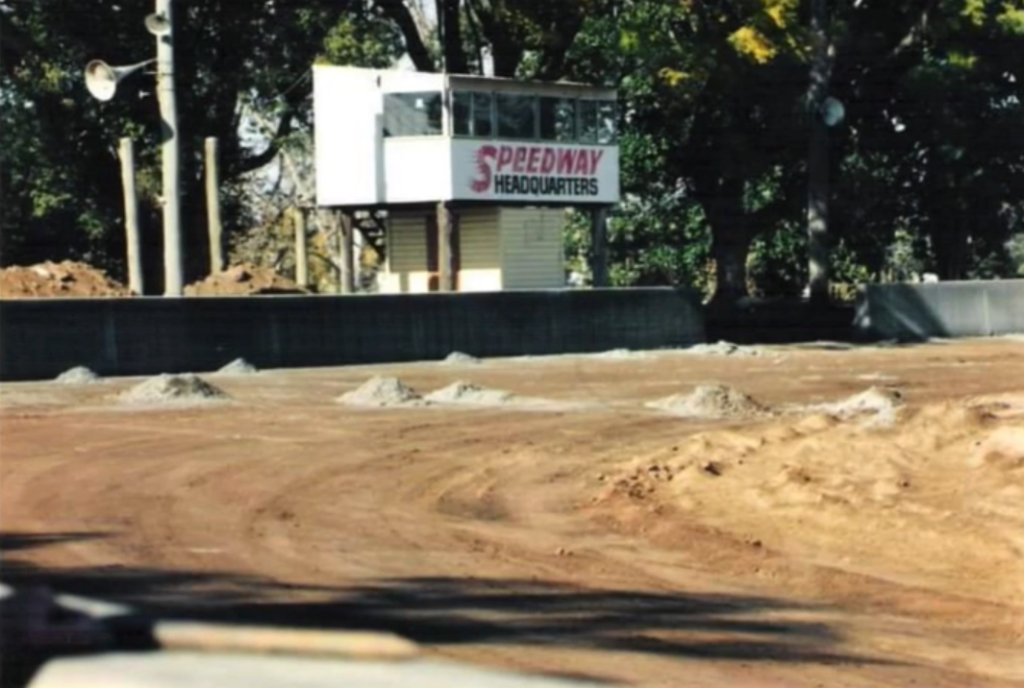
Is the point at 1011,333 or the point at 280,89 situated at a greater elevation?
the point at 280,89

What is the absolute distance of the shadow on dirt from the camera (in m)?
10.0

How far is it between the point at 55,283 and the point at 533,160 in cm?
1552

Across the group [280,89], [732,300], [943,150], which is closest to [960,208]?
[943,150]

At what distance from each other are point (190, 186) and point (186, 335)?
25019 millimetres

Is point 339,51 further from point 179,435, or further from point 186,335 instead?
point 179,435

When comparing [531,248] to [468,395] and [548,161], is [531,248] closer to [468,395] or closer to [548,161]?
[548,161]

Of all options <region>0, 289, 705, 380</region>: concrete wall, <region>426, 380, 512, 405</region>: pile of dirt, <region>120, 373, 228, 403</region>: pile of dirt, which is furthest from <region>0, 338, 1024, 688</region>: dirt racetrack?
<region>0, 289, 705, 380</region>: concrete wall

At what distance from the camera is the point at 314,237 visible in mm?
98438

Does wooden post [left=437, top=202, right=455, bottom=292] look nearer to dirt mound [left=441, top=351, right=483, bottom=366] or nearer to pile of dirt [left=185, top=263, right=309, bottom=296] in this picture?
pile of dirt [left=185, top=263, right=309, bottom=296]

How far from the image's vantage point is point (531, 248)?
50688 millimetres

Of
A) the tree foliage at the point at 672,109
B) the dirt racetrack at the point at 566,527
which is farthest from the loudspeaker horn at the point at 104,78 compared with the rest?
the tree foliage at the point at 672,109

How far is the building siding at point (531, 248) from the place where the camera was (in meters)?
49.8

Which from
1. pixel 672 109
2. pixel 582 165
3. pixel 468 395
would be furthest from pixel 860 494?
pixel 672 109

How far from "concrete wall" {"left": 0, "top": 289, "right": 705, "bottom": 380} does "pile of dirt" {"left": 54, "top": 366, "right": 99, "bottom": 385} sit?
496mm
